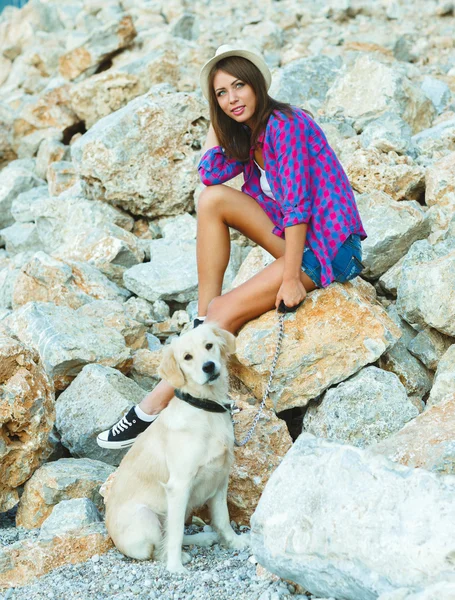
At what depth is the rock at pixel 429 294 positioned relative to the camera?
15.3 ft

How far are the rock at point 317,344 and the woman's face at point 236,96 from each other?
46.4 inches

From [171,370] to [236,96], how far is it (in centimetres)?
170

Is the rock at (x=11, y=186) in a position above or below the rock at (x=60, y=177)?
below

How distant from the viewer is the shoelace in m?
4.51

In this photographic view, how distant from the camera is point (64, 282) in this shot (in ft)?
20.7

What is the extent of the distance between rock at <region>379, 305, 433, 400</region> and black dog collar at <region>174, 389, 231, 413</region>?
138 cm

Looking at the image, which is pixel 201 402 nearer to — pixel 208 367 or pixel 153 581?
pixel 208 367

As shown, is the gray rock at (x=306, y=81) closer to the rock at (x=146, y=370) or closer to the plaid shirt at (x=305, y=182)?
the plaid shirt at (x=305, y=182)

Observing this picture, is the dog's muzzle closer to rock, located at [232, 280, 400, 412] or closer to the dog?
the dog

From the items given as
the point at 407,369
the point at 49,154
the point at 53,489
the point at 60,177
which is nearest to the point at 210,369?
the point at 53,489

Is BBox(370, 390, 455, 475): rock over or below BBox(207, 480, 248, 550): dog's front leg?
over

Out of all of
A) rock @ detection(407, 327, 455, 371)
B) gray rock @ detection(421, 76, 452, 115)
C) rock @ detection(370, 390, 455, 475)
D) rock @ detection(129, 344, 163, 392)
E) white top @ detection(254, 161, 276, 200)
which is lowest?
rock @ detection(129, 344, 163, 392)

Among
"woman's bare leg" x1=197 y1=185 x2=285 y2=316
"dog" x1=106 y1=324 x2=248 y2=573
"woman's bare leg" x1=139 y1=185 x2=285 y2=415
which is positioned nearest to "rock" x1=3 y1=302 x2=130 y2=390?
"woman's bare leg" x1=139 y1=185 x2=285 y2=415

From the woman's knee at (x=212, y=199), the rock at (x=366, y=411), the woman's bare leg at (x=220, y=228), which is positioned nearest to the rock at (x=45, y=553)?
the rock at (x=366, y=411)
